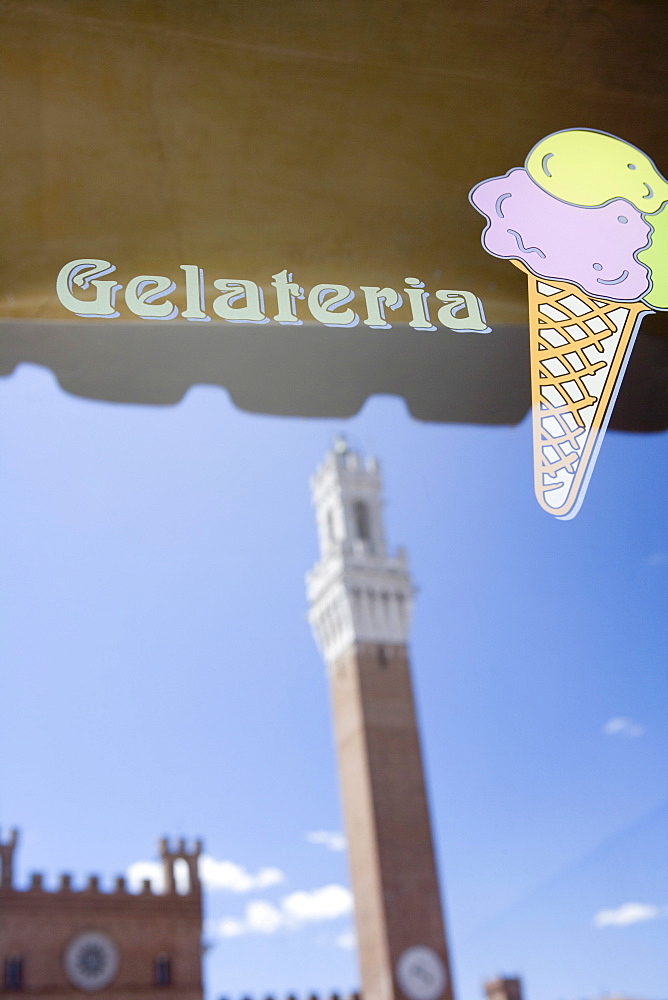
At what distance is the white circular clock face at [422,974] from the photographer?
1975 mm

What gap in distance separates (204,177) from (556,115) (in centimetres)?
87

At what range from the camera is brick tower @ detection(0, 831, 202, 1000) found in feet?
5.75

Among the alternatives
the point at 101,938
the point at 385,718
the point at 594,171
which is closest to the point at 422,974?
the point at 101,938

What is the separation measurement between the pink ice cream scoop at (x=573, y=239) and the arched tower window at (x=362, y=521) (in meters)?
0.67

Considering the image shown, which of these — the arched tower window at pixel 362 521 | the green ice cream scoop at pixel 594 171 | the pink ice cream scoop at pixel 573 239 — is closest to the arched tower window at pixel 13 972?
the arched tower window at pixel 362 521

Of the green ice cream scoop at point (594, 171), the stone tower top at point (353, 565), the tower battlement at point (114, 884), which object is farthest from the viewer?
the stone tower top at point (353, 565)

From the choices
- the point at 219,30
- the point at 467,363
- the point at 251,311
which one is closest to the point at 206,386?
the point at 251,311

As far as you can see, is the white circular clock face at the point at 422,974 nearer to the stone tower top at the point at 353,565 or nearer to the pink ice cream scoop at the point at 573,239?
the stone tower top at the point at 353,565

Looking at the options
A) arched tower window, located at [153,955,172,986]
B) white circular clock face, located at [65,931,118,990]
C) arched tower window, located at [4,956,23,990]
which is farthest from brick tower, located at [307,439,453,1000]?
arched tower window, located at [4,956,23,990]

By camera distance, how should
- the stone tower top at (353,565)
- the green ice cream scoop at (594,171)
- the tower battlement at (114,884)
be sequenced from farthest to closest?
the stone tower top at (353,565) < the green ice cream scoop at (594,171) < the tower battlement at (114,884)

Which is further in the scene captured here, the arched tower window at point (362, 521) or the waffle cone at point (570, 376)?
the arched tower window at point (362, 521)

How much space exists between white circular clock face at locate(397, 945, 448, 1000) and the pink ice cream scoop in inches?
57.6

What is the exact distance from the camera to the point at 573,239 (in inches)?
79.4

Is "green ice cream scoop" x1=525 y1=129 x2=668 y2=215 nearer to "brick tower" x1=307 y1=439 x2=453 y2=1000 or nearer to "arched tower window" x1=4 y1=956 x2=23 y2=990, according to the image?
"brick tower" x1=307 y1=439 x2=453 y2=1000
